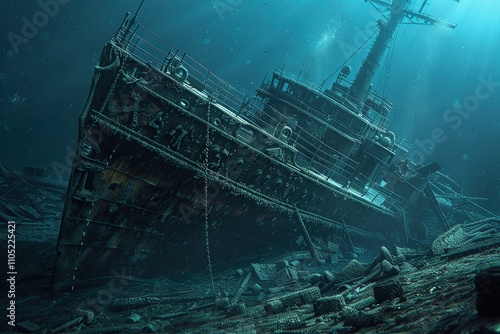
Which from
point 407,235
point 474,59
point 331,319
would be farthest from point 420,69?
point 331,319

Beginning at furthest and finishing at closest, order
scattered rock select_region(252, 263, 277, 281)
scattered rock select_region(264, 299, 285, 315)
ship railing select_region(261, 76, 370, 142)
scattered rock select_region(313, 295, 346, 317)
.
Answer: ship railing select_region(261, 76, 370, 142), scattered rock select_region(252, 263, 277, 281), scattered rock select_region(264, 299, 285, 315), scattered rock select_region(313, 295, 346, 317)

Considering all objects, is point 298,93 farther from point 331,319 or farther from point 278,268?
point 331,319

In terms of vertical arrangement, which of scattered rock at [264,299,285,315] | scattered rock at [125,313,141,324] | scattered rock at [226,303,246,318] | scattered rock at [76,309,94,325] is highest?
scattered rock at [264,299,285,315]

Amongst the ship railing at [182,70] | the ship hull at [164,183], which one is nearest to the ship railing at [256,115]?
the ship railing at [182,70]

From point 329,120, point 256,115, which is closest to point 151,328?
point 256,115

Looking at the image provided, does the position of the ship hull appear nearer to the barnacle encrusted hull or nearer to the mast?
the barnacle encrusted hull

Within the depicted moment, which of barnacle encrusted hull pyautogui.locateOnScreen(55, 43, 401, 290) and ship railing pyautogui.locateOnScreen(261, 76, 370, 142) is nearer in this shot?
barnacle encrusted hull pyautogui.locateOnScreen(55, 43, 401, 290)

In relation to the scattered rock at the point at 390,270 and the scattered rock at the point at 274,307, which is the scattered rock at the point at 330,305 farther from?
the scattered rock at the point at 390,270

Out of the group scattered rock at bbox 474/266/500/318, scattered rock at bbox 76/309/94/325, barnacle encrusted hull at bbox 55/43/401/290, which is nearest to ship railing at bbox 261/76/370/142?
barnacle encrusted hull at bbox 55/43/401/290
